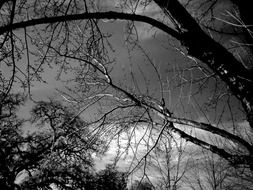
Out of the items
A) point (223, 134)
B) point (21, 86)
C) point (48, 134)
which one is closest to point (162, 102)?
point (223, 134)

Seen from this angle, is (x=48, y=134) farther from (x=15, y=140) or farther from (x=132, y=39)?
(x=132, y=39)

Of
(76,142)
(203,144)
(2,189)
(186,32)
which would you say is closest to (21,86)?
(76,142)

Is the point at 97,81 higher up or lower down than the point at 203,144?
higher up

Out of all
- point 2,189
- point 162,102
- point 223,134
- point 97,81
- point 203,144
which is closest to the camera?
point 223,134

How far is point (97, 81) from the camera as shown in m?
5.84

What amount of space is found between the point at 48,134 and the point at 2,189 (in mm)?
4046

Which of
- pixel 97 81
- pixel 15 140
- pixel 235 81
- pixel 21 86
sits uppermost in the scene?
pixel 15 140

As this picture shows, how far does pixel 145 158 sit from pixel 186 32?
2.50 m

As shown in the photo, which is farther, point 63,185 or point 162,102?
point 63,185

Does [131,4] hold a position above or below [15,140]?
below

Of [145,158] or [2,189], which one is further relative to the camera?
[2,189]

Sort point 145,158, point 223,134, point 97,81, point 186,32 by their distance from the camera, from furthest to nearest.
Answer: point 97,81 → point 145,158 → point 223,134 → point 186,32

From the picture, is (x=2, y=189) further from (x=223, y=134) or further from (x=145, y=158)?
(x=223, y=134)

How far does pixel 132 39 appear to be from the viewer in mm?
4852
